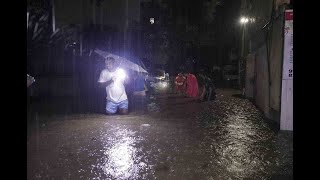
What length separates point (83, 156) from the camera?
7105 mm

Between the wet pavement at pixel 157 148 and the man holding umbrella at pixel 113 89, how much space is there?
806 millimetres

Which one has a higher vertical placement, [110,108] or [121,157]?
[110,108]

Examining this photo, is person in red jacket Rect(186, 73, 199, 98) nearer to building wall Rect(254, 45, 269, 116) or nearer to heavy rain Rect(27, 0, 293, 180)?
heavy rain Rect(27, 0, 293, 180)

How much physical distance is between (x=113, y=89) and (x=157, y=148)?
18.8ft

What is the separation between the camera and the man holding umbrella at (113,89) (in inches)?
512

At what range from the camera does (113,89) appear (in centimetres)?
1309

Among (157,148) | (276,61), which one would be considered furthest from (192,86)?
(157,148)

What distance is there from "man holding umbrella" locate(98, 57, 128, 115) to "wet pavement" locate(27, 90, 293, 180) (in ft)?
2.65

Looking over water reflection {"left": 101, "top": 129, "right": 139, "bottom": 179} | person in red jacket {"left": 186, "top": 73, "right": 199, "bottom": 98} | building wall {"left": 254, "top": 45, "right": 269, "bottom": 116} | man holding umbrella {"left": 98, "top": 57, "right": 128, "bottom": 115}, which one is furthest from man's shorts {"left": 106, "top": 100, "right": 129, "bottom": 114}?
person in red jacket {"left": 186, "top": 73, "right": 199, "bottom": 98}

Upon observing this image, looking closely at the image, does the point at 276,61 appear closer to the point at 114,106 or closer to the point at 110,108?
the point at 114,106

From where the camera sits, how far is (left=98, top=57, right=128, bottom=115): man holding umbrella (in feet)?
42.7
